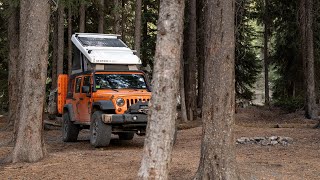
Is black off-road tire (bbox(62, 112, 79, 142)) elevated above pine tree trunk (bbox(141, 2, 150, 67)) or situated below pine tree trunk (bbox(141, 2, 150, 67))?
below

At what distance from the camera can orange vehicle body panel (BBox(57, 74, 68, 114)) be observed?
14008mm

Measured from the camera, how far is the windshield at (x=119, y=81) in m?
12.2

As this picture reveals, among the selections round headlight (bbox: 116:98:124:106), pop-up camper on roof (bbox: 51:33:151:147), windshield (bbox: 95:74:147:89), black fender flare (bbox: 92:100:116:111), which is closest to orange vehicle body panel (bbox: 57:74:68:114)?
pop-up camper on roof (bbox: 51:33:151:147)

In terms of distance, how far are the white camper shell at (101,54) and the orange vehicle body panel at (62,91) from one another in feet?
2.90

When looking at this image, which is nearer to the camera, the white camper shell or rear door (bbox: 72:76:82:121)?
the white camper shell

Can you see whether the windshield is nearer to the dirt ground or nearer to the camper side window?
the camper side window

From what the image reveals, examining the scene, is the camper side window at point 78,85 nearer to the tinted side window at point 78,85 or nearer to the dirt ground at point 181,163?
the tinted side window at point 78,85

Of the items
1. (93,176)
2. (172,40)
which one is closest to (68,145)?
(93,176)

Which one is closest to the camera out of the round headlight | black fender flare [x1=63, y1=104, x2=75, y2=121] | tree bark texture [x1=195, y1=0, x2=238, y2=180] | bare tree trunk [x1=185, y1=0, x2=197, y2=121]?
tree bark texture [x1=195, y1=0, x2=238, y2=180]

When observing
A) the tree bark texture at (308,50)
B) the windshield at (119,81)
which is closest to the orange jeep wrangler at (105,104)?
the windshield at (119,81)

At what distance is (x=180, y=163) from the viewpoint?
8.38m

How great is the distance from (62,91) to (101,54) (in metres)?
2.80

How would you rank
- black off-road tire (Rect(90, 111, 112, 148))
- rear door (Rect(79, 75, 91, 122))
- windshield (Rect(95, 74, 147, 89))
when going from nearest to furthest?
black off-road tire (Rect(90, 111, 112, 148)) → windshield (Rect(95, 74, 147, 89)) → rear door (Rect(79, 75, 91, 122))

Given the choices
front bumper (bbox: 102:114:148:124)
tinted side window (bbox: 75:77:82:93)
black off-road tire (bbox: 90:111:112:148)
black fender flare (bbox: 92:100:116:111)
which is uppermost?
tinted side window (bbox: 75:77:82:93)
